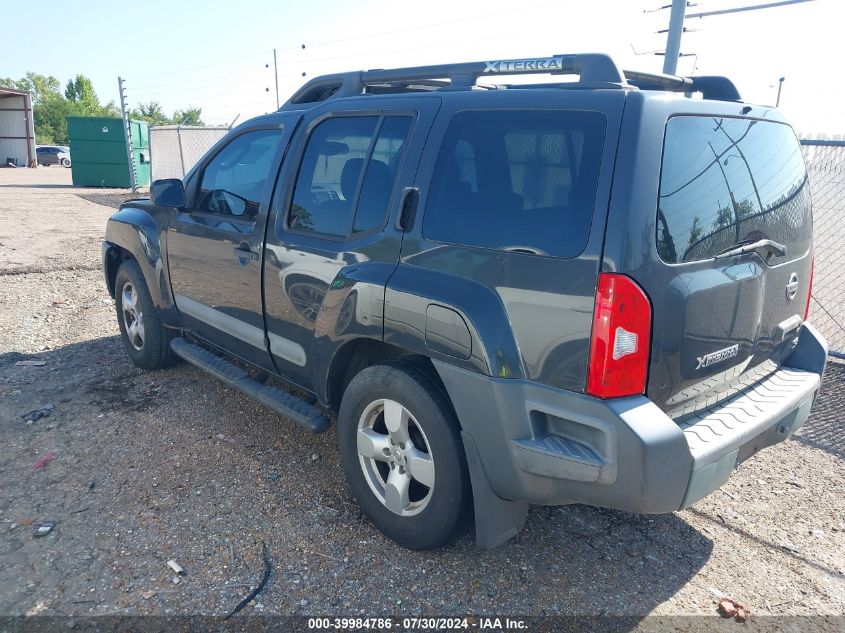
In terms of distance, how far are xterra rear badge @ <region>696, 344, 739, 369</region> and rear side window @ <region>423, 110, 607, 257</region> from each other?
69 cm

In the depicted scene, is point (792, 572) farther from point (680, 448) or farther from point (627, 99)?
point (627, 99)

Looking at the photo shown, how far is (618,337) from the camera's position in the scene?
2186 mm

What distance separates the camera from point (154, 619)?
253 cm

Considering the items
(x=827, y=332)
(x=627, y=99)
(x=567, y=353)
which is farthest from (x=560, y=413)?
(x=827, y=332)

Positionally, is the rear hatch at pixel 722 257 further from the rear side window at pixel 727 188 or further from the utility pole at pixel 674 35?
the utility pole at pixel 674 35

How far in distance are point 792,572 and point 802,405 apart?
30.0 inches

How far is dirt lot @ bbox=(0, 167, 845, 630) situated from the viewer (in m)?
2.69

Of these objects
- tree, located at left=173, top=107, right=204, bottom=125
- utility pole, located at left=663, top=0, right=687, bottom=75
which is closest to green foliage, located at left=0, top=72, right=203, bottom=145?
tree, located at left=173, top=107, right=204, bottom=125

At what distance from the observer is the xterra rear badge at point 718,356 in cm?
244

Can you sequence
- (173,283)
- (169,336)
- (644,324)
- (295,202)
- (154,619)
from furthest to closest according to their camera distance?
(169,336), (173,283), (295,202), (154,619), (644,324)

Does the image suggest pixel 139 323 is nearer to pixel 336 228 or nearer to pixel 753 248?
pixel 336 228

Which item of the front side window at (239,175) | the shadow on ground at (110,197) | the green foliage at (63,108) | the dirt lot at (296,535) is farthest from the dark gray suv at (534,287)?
the green foliage at (63,108)

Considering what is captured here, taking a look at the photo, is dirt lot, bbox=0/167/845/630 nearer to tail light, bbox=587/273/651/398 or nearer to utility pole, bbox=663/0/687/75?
tail light, bbox=587/273/651/398

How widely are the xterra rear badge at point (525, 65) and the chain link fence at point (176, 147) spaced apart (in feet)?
51.0
